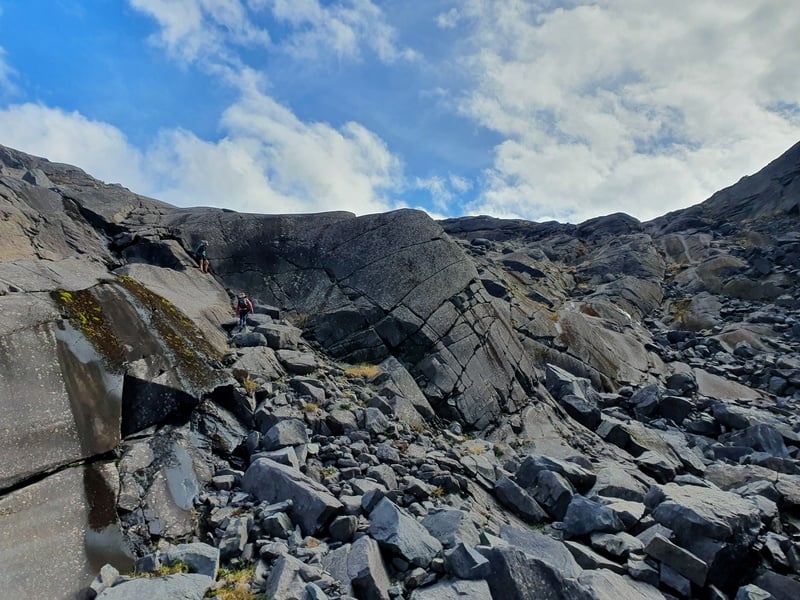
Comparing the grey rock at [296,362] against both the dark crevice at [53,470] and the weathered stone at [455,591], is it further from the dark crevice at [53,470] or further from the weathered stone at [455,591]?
the weathered stone at [455,591]

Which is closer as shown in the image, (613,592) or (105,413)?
(613,592)

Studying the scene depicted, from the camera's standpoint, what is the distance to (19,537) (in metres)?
7.51

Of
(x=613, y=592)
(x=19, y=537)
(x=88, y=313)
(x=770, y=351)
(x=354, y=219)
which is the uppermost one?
(x=354, y=219)

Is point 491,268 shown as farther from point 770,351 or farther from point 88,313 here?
point 88,313

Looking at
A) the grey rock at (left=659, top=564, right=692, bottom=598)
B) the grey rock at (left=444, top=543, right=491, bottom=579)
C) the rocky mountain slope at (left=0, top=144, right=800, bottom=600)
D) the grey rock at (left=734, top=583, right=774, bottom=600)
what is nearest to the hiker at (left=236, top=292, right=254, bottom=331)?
the rocky mountain slope at (left=0, top=144, right=800, bottom=600)

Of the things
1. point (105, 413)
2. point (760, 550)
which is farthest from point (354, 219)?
point (760, 550)

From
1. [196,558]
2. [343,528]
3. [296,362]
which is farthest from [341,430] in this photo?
[196,558]

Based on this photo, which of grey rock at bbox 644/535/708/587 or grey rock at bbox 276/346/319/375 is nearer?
grey rock at bbox 644/535/708/587

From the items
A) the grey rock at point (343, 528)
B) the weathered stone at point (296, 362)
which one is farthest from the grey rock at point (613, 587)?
the weathered stone at point (296, 362)

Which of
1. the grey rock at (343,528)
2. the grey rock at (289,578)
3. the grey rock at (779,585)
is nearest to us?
the grey rock at (289,578)

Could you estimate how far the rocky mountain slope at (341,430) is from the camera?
26.9ft

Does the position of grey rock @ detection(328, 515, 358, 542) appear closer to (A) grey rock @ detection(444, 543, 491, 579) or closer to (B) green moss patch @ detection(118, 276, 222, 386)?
(A) grey rock @ detection(444, 543, 491, 579)

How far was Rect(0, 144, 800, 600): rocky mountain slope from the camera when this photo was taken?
821 centimetres

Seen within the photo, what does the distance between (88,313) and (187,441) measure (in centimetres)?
423
